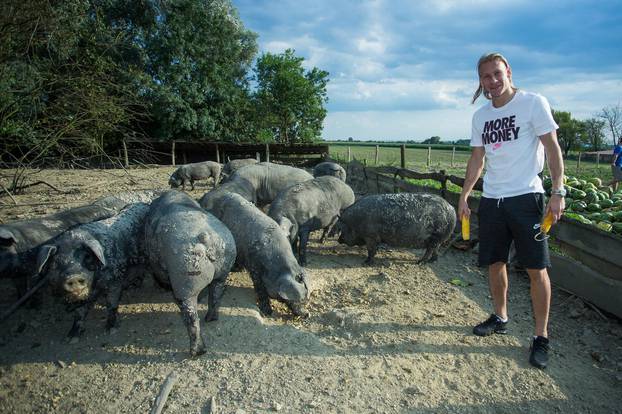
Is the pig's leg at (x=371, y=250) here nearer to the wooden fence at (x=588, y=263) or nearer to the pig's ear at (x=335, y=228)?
the pig's ear at (x=335, y=228)

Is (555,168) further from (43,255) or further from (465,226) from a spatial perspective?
(43,255)

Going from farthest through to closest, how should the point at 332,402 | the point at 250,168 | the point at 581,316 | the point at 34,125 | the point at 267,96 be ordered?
the point at 267,96 → the point at 250,168 → the point at 34,125 → the point at 581,316 → the point at 332,402

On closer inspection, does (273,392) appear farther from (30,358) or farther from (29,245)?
(29,245)

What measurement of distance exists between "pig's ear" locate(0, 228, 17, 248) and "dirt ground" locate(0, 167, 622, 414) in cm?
83

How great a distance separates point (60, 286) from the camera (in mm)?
3732

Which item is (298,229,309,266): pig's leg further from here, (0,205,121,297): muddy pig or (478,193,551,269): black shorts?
(478,193,551,269): black shorts

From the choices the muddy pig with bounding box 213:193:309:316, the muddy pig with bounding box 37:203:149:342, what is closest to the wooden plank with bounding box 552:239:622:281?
the muddy pig with bounding box 213:193:309:316

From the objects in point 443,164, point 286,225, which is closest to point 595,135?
point 443,164

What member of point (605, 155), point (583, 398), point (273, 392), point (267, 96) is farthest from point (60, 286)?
point (605, 155)

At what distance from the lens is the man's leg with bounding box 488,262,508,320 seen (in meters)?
3.91

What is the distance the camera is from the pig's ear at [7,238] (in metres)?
4.54

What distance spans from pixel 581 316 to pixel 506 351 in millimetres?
1514

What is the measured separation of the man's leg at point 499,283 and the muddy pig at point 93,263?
12.8 ft

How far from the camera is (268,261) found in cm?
444
